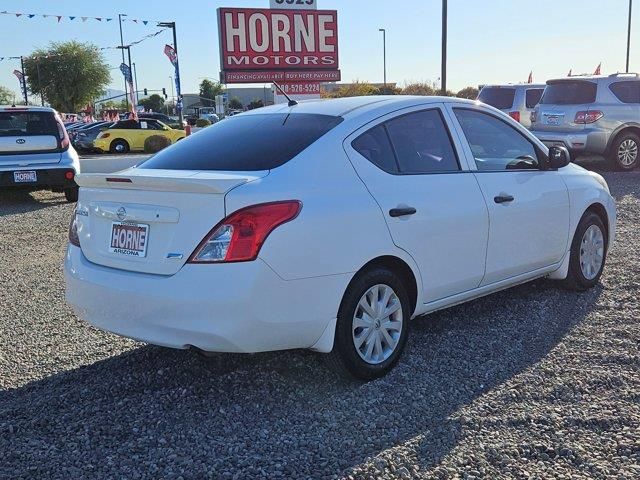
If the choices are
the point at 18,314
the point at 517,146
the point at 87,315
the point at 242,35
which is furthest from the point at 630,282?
the point at 242,35

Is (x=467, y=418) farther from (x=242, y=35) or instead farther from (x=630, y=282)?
(x=242, y=35)

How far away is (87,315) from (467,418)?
2078mm

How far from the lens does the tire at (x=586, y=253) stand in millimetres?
5410

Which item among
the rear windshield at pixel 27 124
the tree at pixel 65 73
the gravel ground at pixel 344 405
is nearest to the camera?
the gravel ground at pixel 344 405

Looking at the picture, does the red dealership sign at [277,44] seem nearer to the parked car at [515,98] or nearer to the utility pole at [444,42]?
the utility pole at [444,42]

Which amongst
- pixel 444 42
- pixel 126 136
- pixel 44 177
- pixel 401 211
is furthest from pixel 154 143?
pixel 401 211

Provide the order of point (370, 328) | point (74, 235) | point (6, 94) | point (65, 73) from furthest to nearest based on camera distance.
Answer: point (6, 94)
point (65, 73)
point (74, 235)
point (370, 328)

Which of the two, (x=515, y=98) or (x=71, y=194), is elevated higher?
(x=515, y=98)

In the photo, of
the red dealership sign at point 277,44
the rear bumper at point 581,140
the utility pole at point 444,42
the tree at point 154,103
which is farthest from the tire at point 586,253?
the tree at point 154,103

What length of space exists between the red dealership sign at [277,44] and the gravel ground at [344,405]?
13.5 meters

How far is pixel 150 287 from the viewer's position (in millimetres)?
3434

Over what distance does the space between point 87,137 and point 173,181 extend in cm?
2566

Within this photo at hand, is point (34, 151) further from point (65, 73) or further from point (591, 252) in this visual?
point (65, 73)

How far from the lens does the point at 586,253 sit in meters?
5.55
